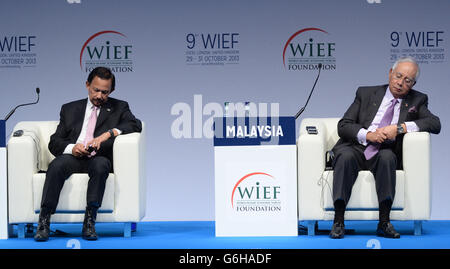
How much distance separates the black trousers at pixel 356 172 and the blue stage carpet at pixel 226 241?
0.30 m

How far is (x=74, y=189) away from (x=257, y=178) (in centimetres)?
125

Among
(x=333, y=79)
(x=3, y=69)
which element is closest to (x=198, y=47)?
(x=333, y=79)

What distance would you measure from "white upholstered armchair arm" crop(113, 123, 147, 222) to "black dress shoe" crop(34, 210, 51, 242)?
0.47 meters

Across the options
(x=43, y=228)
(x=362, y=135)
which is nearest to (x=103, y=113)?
(x=43, y=228)

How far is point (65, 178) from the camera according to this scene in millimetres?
5215

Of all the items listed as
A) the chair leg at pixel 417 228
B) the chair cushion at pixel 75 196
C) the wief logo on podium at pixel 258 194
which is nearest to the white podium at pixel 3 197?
the chair cushion at pixel 75 196

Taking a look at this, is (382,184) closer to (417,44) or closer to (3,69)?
(417,44)

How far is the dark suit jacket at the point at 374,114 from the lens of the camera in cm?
527

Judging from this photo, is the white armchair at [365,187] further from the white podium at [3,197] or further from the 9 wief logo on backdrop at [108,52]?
the 9 wief logo on backdrop at [108,52]

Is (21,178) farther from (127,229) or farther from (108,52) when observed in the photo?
(108,52)

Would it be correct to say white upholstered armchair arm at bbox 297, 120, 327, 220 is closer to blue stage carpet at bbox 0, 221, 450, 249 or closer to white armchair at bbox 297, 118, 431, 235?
white armchair at bbox 297, 118, 431, 235

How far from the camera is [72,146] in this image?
545 centimetres

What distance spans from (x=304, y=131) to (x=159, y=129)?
1832mm
